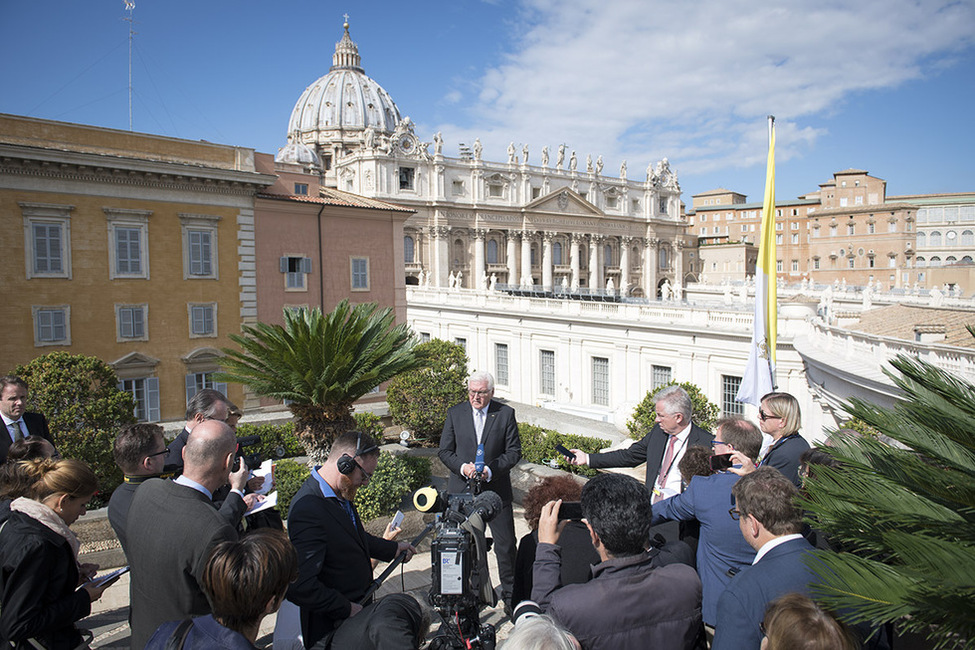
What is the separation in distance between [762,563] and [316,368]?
322 inches

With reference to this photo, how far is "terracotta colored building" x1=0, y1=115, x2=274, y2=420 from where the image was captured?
1586 cm

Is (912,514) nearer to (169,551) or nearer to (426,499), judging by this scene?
(426,499)

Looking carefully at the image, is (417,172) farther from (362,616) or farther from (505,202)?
(362,616)

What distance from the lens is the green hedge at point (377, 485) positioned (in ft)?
28.1

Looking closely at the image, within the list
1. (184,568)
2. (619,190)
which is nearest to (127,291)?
(184,568)

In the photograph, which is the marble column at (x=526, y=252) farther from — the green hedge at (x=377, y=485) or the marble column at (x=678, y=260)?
the green hedge at (x=377, y=485)

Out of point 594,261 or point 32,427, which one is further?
point 594,261

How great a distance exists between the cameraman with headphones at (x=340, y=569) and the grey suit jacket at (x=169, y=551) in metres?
0.45

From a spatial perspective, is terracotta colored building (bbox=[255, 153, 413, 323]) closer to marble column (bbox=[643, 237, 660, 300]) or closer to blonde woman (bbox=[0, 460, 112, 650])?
blonde woman (bbox=[0, 460, 112, 650])

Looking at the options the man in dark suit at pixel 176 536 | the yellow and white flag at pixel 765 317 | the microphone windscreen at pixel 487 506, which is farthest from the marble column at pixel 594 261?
the man in dark suit at pixel 176 536

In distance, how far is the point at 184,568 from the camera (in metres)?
3.04

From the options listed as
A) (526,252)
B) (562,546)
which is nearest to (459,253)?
(526,252)

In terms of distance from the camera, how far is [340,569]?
3543 millimetres

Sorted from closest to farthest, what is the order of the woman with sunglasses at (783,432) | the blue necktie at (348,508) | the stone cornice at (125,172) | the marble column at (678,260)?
the blue necktie at (348,508), the woman with sunglasses at (783,432), the stone cornice at (125,172), the marble column at (678,260)
